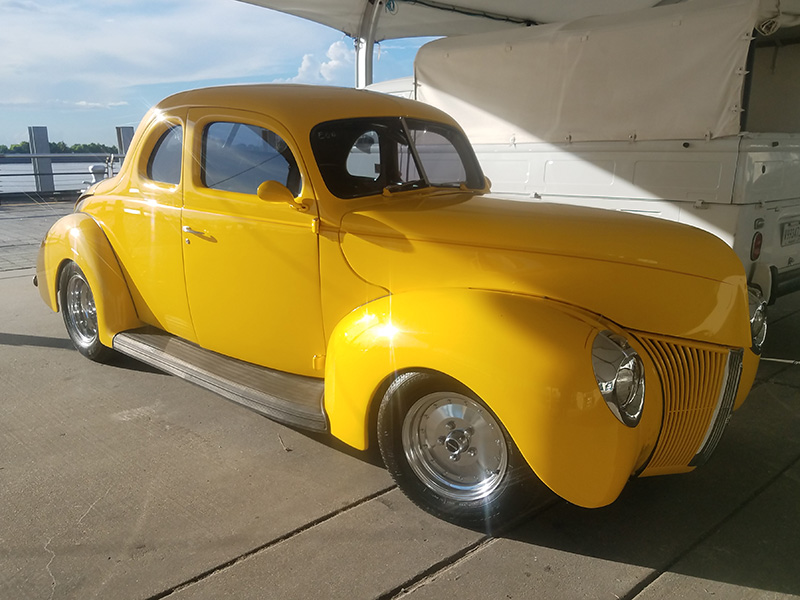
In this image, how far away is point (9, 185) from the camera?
1404 cm

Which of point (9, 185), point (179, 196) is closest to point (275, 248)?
point (179, 196)

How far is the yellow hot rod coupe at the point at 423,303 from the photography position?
2.26m

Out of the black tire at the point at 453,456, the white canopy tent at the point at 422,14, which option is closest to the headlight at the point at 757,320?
the black tire at the point at 453,456

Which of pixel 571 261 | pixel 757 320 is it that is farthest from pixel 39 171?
pixel 757 320

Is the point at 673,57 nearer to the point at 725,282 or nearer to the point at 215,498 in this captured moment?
the point at 725,282

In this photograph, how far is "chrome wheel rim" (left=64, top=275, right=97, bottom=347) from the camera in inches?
172

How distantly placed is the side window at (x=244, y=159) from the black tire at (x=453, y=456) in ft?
4.06

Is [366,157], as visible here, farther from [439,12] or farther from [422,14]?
[439,12]

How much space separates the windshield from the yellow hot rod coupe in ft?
0.04

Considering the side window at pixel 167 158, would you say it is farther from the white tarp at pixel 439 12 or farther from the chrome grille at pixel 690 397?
the white tarp at pixel 439 12

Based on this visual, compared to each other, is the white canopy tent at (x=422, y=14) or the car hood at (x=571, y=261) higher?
the white canopy tent at (x=422, y=14)

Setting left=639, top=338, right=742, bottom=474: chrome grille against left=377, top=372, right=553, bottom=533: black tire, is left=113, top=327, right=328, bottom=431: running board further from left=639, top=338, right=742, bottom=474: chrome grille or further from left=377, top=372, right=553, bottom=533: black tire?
left=639, top=338, right=742, bottom=474: chrome grille

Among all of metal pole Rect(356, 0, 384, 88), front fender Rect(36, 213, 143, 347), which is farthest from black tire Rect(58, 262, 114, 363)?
metal pole Rect(356, 0, 384, 88)

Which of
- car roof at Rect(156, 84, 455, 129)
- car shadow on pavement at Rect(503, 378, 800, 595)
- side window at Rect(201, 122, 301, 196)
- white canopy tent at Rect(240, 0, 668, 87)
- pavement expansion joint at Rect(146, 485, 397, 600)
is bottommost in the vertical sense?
car shadow on pavement at Rect(503, 378, 800, 595)
